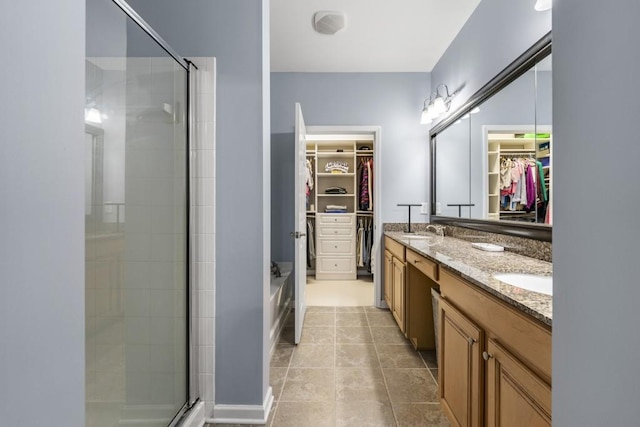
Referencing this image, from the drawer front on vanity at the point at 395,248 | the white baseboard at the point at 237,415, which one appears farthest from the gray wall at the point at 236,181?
the drawer front on vanity at the point at 395,248

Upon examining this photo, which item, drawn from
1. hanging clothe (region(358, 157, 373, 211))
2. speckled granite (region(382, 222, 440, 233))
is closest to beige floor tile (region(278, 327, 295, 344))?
speckled granite (region(382, 222, 440, 233))

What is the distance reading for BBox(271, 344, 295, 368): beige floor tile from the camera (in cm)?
215

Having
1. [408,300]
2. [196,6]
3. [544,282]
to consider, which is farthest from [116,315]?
[408,300]

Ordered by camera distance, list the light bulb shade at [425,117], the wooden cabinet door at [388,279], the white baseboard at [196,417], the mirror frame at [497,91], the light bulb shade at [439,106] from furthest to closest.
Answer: the light bulb shade at [425,117] → the wooden cabinet door at [388,279] → the light bulb shade at [439,106] → the mirror frame at [497,91] → the white baseboard at [196,417]

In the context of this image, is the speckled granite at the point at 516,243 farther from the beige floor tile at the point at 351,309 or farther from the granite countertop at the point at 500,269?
the beige floor tile at the point at 351,309

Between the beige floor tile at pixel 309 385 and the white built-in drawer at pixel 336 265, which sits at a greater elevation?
the white built-in drawer at pixel 336 265

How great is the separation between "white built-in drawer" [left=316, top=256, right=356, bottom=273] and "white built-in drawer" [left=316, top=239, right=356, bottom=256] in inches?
3.7

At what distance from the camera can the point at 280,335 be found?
266cm

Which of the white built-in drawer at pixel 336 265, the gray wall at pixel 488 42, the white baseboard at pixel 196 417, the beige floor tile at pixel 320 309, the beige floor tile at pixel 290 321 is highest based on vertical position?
the gray wall at pixel 488 42

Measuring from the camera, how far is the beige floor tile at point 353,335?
8.24ft

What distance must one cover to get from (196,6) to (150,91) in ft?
2.14
